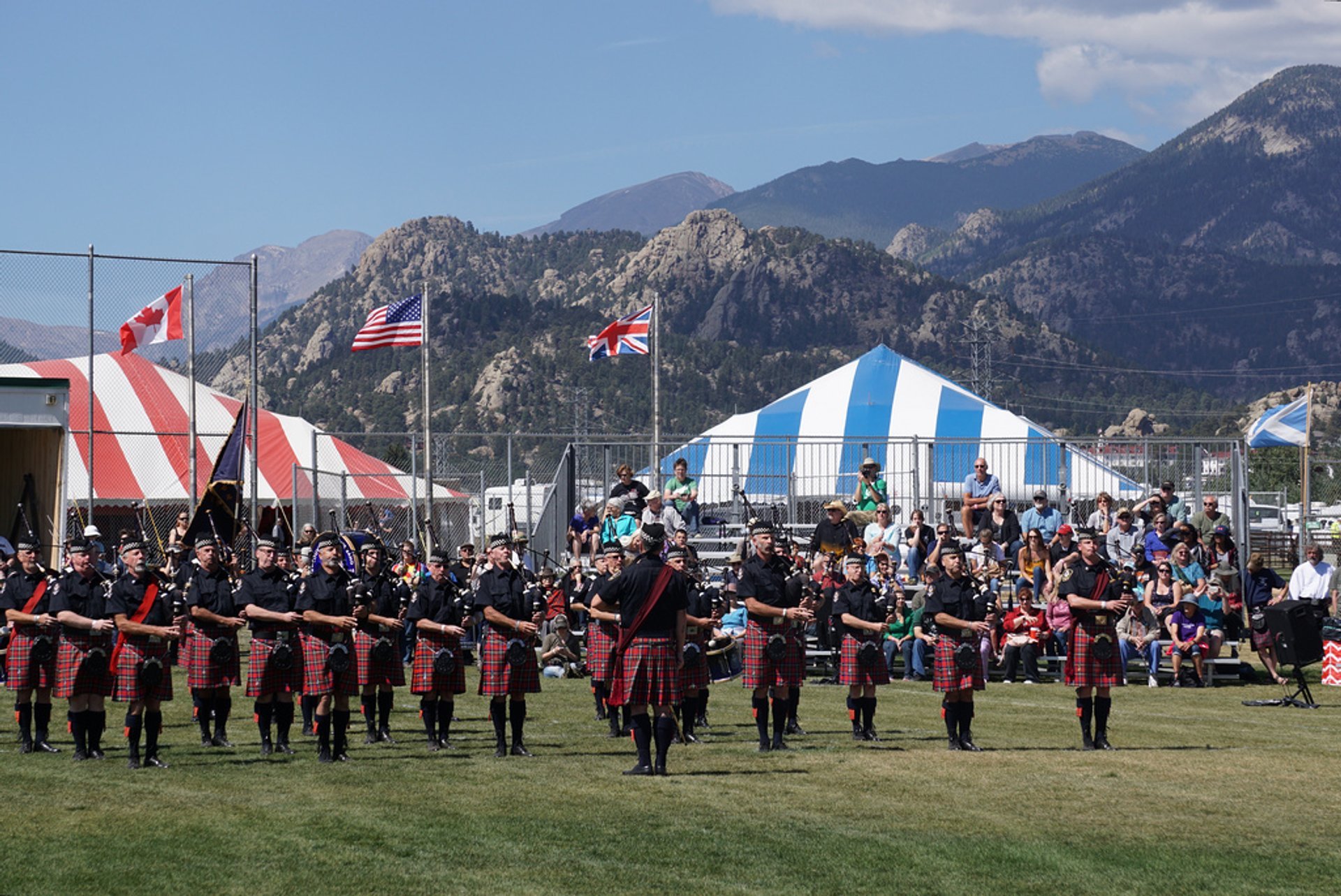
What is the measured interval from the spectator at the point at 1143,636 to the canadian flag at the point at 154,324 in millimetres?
13718

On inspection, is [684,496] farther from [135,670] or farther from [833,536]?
[135,670]

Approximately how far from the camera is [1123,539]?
19062 millimetres

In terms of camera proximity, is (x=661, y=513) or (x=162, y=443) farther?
(x=162, y=443)

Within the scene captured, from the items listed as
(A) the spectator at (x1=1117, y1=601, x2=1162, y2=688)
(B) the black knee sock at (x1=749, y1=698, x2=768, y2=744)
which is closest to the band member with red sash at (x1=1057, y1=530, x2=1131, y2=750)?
(B) the black knee sock at (x1=749, y1=698, x2=768, y2=744)

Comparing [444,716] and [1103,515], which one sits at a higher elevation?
[1103,515]

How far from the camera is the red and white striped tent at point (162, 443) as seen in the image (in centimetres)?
2816

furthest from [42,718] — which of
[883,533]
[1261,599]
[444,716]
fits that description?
[1261,599]

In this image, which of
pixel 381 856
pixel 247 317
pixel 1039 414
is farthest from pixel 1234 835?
pixel 1039 414

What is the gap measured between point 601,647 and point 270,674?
120 inches

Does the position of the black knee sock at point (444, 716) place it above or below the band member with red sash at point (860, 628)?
below

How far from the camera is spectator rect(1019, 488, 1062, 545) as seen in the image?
1922 centimetres

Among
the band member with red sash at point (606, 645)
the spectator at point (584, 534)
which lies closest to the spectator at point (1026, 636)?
the spectator at point (584, 534)

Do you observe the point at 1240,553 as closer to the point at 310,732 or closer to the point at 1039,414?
the point at 310,732

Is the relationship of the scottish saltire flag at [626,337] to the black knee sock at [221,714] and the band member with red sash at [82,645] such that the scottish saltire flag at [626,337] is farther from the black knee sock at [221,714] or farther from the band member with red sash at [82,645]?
the band member with red sash at [82,645]
